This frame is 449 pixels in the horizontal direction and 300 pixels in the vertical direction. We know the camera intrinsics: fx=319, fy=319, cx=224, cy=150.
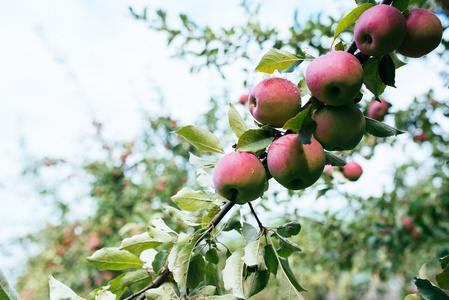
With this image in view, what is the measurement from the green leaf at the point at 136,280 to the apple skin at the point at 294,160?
445 millimetres

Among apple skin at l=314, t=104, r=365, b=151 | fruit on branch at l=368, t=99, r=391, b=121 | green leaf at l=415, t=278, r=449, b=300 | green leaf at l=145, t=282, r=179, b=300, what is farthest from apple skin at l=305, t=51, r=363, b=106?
fruit on branch at l=368, t=99, r=391, b=121

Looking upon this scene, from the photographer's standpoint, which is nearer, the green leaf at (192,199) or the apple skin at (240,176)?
the apple skin at (240,176)

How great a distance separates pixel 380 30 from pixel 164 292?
26.8 inches

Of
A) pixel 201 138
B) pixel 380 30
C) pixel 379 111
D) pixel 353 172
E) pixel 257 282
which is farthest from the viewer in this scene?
pixel 379 111

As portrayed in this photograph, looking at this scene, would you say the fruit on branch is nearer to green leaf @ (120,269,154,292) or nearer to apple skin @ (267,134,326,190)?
apple skin @ (267,134,326,190)

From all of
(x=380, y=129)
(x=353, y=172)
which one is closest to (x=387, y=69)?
(x=380, y=129)

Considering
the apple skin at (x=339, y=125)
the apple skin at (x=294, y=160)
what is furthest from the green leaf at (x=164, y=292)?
the apple skin at (x=339, y=125)

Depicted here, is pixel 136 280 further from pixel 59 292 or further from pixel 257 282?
pixel 257 282

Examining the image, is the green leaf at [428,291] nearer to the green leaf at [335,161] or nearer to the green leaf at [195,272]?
the green leaf at [335,161]

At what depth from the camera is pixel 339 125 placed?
0.63 meters

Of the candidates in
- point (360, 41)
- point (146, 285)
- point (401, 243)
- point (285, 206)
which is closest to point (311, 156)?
point (360, 41)

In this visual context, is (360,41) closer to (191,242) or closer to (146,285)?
(191,242)

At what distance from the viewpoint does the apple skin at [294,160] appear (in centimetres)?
62

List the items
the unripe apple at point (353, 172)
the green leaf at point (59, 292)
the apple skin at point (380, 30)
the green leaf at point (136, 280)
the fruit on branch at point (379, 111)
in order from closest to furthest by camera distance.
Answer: the apple skin at point (380, 30) < the green leaf at point (59, 292) < the green leaf at point (136, 280) < the unripe apple at point (353, 172) < the fruit on branch at point (379, 111)
